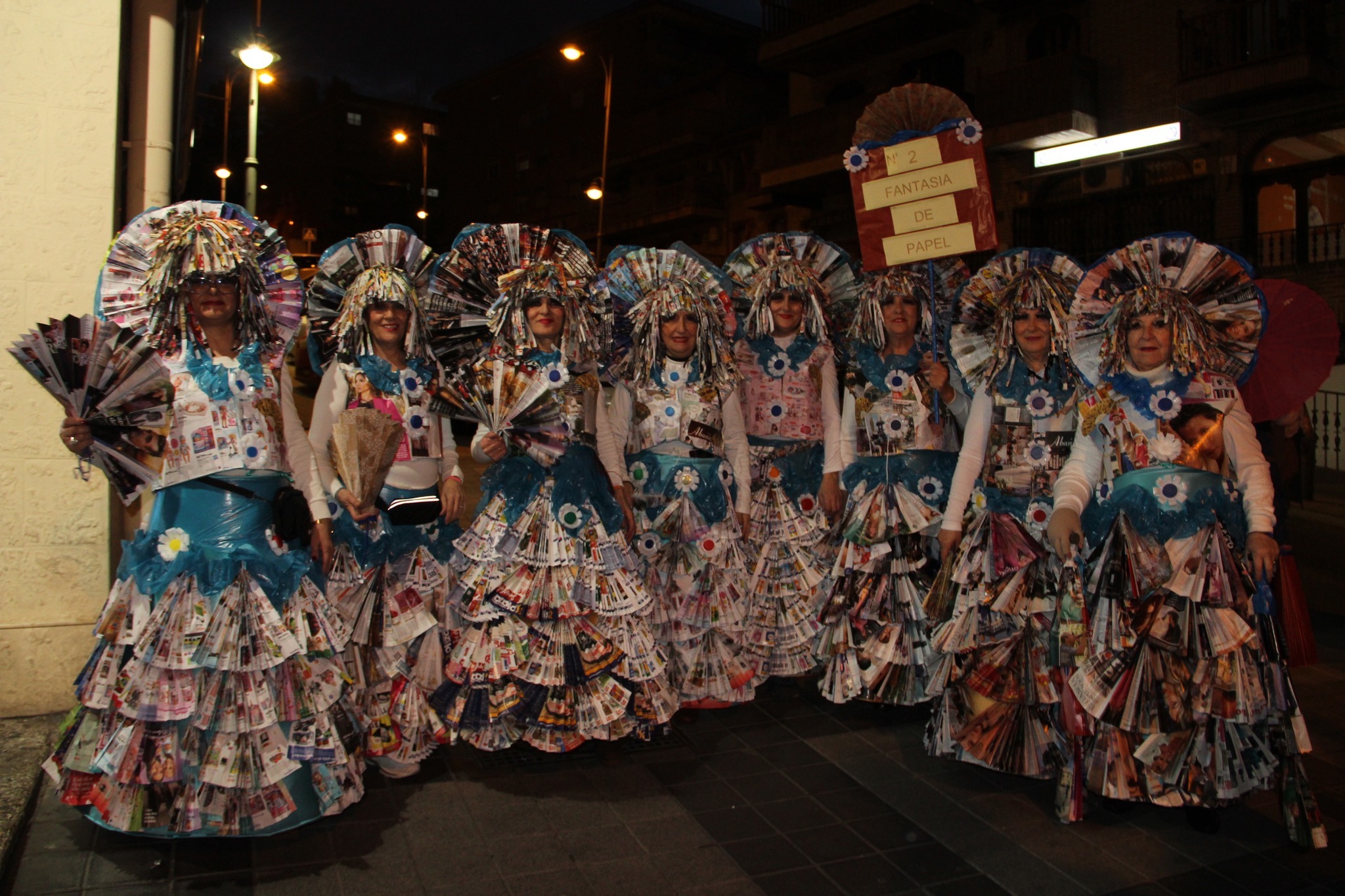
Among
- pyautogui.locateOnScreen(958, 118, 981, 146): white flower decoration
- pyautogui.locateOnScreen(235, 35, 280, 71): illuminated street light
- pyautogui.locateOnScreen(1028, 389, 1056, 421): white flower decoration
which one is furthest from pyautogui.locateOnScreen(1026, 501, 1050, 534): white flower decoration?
pyautogui.locateOnScreen(235, 35, 280, 71): illuminated street light

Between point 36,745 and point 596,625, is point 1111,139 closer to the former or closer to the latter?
point 596,625

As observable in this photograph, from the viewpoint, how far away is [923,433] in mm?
4914

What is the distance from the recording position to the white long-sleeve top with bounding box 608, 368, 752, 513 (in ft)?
→ 15.4

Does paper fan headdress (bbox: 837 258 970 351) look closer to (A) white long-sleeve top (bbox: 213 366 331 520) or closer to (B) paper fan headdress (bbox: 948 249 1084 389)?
(B) paper fan headdress (bbox: 948 249 1084 389)

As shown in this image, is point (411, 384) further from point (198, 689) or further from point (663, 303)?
point (198, 689)

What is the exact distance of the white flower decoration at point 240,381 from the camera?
11.8 ft

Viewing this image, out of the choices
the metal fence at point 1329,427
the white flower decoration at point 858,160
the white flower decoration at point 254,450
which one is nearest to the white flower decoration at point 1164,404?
the white flower decoration at point 858,160

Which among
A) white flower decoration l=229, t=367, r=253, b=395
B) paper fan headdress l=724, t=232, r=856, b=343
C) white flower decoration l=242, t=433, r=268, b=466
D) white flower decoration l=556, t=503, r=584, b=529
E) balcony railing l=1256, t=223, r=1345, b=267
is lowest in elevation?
white flower decoration l=556, t=503, r=584, b=529

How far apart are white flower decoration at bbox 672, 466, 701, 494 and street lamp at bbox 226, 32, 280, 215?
9556 mm

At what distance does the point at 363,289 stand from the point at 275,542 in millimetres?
1110

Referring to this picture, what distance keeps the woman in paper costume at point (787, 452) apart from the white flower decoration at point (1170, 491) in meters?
1.65

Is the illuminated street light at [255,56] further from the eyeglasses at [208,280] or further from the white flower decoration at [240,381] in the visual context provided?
the white flower decoration at [240,381]

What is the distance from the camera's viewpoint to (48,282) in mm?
4461

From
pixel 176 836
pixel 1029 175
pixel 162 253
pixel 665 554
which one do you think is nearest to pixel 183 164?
pixel 162 253
